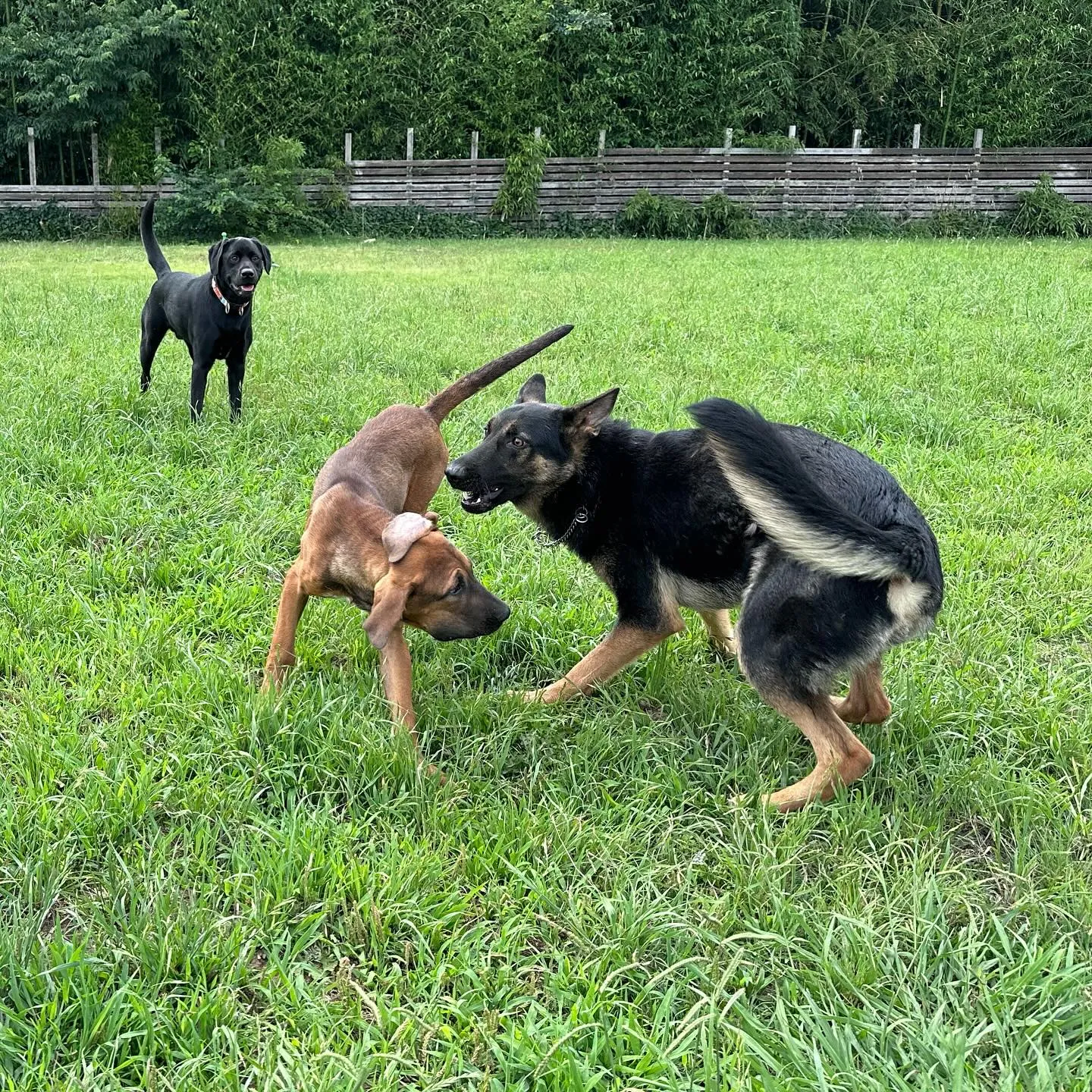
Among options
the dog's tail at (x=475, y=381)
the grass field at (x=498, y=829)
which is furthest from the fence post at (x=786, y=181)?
the dog's tail at (x=475, y=381)

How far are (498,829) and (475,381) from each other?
2384 millimetres

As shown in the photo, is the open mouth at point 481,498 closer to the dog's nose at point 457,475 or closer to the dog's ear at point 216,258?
→ the dog's nose at point 457,475

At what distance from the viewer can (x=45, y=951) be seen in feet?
5.72

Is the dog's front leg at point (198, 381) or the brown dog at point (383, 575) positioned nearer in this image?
the brown dog at point (383, 575)

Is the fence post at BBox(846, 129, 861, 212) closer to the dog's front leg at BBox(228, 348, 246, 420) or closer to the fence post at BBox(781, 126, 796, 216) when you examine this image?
the fence post at BBox(781, 126, 796, 216)

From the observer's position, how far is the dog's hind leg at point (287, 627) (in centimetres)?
288

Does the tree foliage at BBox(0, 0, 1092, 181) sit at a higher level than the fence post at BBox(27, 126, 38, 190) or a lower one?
higher

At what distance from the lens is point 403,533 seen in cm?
271

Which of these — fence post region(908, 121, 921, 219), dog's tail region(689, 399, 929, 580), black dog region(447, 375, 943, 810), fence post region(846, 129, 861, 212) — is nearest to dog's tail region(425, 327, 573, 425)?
black dog region(447, 375, 943, 810)

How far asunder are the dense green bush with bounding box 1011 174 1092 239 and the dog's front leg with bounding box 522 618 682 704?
78.7 feet

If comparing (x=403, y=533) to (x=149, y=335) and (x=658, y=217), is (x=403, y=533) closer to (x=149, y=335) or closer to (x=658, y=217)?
(x=149, y=335)

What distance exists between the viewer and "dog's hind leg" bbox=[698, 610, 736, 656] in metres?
3.31

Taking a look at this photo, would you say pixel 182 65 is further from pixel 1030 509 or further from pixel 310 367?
pixel 1030 509

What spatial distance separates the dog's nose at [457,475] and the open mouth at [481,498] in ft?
0.15
